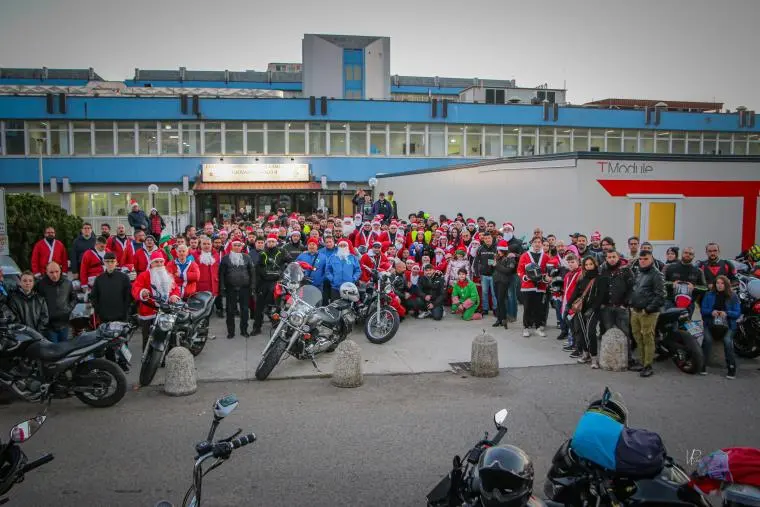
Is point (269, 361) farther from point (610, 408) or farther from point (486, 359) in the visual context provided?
point (610, 408)

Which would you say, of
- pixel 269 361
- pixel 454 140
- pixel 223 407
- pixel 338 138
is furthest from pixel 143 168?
pixel 223 407

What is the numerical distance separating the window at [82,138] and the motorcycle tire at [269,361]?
101 ft

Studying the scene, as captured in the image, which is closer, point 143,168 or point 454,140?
point 143,168

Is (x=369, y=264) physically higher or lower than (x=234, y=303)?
higher

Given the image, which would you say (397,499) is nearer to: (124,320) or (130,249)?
(124,320)

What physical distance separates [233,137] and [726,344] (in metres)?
31.8

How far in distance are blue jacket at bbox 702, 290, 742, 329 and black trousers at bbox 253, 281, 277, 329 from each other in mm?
7802

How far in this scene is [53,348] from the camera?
289 inches

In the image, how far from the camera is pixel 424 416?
23.7 feet

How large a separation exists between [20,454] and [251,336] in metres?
7.67

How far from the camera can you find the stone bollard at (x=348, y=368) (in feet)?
27.7

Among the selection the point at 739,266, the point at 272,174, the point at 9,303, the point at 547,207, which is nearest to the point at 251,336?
the point at 9,303

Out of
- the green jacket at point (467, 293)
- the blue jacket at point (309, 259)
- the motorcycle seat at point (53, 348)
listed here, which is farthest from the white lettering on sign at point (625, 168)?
the motorcycle seat at point (53, 348)

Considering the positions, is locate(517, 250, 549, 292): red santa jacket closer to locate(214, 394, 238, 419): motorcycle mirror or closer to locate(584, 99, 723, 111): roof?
locate(214, 394, 238, 419): motorcycle mirror
